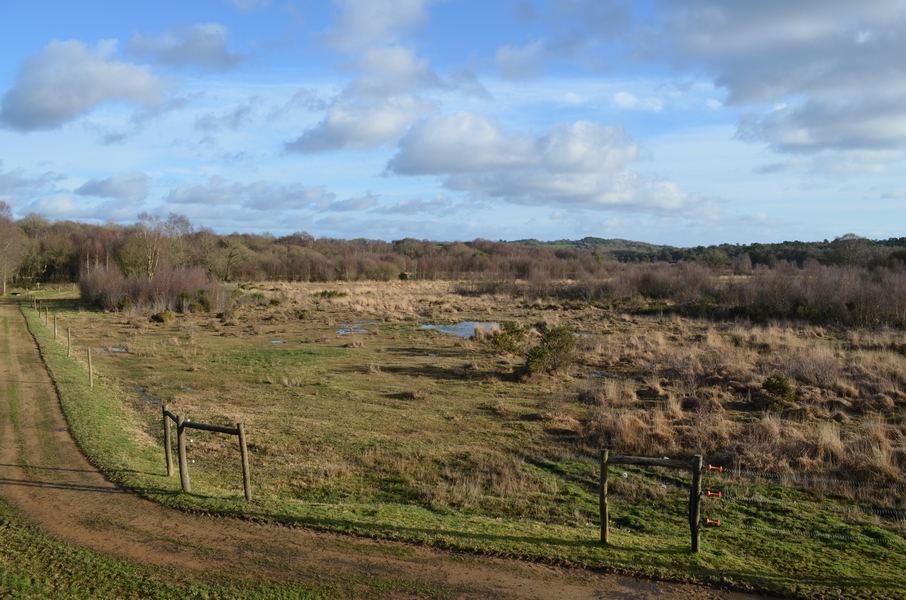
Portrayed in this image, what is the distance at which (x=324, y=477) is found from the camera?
11016 mm

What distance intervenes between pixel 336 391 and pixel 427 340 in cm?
1365

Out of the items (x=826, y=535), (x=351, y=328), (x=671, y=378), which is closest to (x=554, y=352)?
→ (x=671, y=378)

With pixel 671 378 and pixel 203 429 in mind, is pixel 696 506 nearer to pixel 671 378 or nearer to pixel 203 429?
pixel 203 429

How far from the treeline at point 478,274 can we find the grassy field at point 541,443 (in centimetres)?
1460

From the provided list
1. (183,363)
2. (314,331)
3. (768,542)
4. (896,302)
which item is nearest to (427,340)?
(314,331)

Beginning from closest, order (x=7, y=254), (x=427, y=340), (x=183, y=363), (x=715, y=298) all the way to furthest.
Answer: (x=183, y=363), (x=427, y=340), (x=715, y=298), (x=7, y=254)

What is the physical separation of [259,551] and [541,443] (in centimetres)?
815

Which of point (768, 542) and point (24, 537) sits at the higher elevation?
point (24, 537)

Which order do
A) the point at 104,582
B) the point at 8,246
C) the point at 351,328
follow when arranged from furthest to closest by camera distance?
the point at 8,246 → the point at 351,328 → the point at 104,582

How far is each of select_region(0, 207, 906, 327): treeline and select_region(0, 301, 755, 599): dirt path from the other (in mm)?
39960

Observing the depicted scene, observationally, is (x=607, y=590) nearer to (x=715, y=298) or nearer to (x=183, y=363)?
(x=183, y=363)

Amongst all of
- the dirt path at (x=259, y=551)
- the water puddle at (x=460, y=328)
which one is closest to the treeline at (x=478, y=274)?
the water puddle at (x=460, y=328)

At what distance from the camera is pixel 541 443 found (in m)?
14.0

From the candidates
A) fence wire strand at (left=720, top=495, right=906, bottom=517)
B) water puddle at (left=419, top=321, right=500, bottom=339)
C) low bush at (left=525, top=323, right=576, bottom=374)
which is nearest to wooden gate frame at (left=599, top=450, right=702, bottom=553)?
fence wire strand at (left=720, top=495, right=906, bottom=517)
